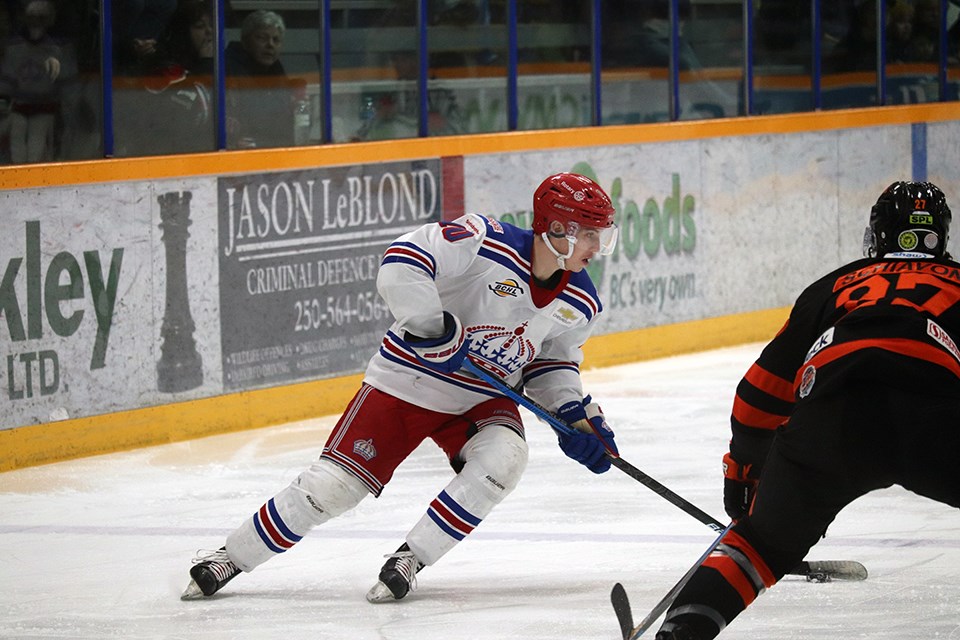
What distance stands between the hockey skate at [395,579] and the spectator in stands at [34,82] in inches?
94.8

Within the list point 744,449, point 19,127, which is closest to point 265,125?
point 19,127

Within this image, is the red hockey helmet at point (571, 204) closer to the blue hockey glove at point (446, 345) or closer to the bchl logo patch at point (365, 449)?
the blue hockey glove at point (446, 345)

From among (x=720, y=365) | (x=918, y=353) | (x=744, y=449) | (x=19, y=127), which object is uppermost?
(x=19, y=127)

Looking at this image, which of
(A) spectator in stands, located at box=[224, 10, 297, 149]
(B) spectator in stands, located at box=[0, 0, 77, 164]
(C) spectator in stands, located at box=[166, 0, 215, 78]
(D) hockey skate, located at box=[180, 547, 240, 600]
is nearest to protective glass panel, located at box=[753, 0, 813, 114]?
(A) spectator in stands, located at box=[224, 10, 297, 149]

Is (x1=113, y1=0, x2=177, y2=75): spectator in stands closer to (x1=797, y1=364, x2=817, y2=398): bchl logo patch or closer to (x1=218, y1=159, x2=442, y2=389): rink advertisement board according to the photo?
(x1=218, y1=159, x2=442, y2=389): rink advertisement board

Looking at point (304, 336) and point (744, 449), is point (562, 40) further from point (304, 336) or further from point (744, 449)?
point (744, 449)

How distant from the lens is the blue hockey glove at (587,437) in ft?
13.0

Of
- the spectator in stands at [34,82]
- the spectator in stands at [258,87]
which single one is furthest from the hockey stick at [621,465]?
the spectator in stands at [258,87]

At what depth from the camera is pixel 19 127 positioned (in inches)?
223

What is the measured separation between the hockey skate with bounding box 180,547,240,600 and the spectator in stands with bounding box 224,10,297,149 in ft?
8.93

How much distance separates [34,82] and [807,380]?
3561mm

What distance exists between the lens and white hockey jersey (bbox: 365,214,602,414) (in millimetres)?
3900

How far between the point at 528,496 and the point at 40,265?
1.79m

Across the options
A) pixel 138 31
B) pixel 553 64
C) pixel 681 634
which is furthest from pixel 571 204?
pixel 553 64
